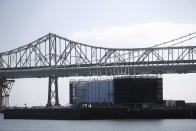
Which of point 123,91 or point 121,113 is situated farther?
point 123,91

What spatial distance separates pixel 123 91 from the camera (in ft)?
435

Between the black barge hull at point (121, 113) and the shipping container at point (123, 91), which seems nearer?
the black barge hull at point (121, 113)

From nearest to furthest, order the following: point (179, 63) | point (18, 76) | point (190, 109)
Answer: point (190, 109) < point (179, 63) < point (18, 76)

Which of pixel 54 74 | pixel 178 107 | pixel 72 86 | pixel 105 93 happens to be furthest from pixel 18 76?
pixel 178 107

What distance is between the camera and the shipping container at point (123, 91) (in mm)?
131625

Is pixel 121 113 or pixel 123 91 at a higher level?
pixel 123 91

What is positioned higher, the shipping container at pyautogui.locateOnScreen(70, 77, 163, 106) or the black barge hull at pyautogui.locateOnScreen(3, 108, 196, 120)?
the shipping container at pyautogui.locateOnScreen(70, 77, 163, 106)

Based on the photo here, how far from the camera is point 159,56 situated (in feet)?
544

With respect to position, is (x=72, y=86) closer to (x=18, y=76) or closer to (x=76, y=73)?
(x=76, y=73)

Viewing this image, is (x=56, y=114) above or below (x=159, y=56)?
below

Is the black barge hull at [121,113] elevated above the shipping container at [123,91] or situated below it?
below

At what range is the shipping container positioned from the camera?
132m

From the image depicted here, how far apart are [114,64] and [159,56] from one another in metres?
9.08

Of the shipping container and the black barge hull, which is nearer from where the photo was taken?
the black barge hull
